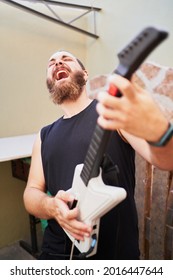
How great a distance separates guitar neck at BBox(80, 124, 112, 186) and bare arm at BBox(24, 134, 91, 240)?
115 millimetres

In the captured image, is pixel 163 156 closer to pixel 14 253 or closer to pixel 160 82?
pixel 160 82

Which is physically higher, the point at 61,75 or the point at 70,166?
the point at 61,75

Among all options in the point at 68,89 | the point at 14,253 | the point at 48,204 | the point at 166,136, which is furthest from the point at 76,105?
the point at 14,253

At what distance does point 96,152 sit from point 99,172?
8cm

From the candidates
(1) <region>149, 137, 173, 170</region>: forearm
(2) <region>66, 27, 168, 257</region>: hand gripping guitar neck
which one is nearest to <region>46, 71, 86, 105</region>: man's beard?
(2) <region>66, 27, 168, 257</region>: hand gripping guitar neck

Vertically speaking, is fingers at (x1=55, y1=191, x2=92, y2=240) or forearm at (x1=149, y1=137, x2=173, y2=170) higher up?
forearm at (x1=149, y1=137, x2=173, y2=170)

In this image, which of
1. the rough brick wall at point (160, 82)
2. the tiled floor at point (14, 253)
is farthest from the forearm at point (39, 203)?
the tiled floor at point (14, 253)

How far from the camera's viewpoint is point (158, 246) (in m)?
1.45

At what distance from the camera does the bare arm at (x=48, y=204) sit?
0.69 metres

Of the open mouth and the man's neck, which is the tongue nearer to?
the open mouth

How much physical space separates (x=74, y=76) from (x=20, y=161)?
1081mm

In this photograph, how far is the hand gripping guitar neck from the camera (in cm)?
40

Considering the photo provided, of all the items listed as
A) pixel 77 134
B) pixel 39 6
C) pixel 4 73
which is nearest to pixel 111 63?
pixel 39 6

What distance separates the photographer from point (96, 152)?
58 centimetres
